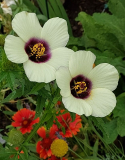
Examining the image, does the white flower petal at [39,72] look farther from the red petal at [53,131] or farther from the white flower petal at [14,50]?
the red petal at [53,131]

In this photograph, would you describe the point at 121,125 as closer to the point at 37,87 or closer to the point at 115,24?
the point at 115,24

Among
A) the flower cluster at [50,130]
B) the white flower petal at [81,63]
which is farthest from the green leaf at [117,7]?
the white flower petal at [81,63]

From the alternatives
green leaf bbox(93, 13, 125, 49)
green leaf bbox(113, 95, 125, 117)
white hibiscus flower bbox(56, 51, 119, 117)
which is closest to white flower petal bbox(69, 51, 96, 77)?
white hibiscus flower bbox(56, 51, 119, 117)

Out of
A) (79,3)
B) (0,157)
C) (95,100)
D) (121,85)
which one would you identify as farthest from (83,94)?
(79,3)

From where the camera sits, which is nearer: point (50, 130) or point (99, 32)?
point (50, 130)

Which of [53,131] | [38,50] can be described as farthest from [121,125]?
[38,50]

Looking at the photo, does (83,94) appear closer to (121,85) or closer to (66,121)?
(66,121)

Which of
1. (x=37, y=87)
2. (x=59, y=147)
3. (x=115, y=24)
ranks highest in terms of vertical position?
(x=37, y=87)
